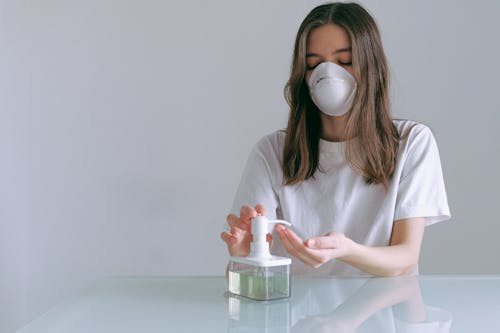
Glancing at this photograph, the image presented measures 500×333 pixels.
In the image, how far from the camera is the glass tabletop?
2.48ft

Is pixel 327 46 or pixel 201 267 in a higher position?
pixel 327 46

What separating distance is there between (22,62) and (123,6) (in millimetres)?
412

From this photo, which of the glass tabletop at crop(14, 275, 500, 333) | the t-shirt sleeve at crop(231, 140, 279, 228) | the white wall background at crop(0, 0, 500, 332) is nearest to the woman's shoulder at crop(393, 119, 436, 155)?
the t-shirt sleeve at crop(231, 140, 279, 228)

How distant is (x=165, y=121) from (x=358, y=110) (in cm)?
105

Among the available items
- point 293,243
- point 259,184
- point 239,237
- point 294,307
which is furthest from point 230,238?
point 259,184

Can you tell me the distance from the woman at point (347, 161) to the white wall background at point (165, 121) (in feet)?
2.69

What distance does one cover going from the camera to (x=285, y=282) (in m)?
0.88

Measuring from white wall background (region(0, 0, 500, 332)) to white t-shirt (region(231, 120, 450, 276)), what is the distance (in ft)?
2.71

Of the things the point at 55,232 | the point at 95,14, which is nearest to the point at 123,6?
the point at 95,14

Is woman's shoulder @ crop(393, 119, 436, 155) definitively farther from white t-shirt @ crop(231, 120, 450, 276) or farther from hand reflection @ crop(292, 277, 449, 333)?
hand reflection @ crop(292, 277, 449, 333)

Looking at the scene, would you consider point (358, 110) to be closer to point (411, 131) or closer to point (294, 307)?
point (411, 131)

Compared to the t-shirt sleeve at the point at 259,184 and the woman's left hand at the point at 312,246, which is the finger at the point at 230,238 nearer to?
the woman's left hand at the point at 312,246

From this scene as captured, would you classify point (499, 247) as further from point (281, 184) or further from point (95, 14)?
point (95, 14)

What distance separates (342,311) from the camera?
0.83 meters
